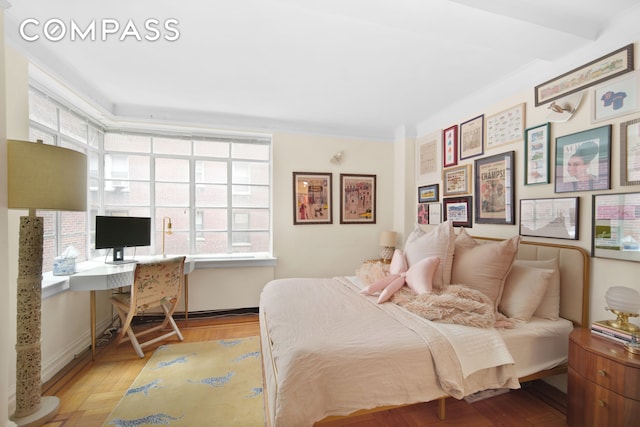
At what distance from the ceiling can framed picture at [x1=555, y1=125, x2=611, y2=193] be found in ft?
1.83

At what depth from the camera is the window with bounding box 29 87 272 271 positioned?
10.6 feet

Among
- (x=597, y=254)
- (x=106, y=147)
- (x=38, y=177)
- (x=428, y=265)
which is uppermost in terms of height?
(x=106, y=147)

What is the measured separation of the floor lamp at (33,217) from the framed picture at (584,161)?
133 inches

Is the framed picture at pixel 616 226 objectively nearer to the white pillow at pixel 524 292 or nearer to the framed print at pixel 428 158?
the white pillow at pixel 524 292

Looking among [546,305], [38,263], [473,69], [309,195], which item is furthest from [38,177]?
[546,305]

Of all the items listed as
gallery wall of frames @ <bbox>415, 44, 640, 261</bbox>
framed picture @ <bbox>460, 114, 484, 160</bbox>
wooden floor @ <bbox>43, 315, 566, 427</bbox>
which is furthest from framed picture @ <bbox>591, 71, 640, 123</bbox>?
wooden floor @ <bbox>43, 315, 566, 427</bbox>

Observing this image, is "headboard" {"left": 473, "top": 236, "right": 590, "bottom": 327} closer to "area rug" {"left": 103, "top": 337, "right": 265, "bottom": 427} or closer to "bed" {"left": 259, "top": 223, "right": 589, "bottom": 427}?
"bed" {"left": 259, "top": 223, "right": 589, "bottom": 427}

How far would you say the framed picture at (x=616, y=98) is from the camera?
164cm

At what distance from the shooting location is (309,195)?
3.76m

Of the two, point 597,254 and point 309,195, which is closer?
point 597,254

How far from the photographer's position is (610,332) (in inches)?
60.6

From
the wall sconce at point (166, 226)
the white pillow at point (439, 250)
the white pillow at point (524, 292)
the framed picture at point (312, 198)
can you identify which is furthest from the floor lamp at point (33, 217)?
the white pillow at point (524, 292)

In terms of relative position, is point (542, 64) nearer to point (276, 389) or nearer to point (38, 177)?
point (276, 389)

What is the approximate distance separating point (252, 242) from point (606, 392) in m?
3.48
